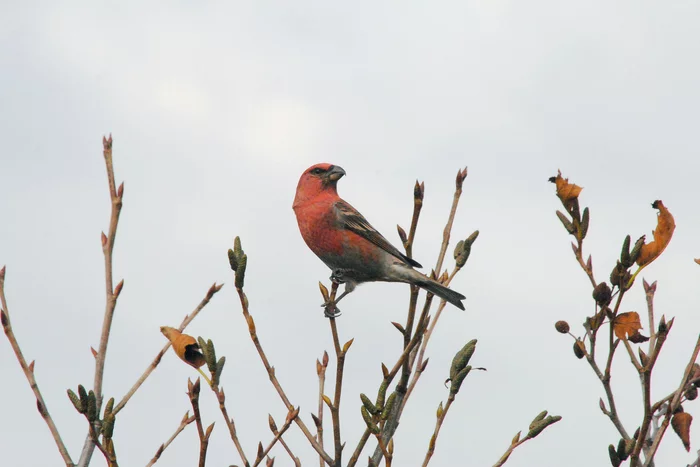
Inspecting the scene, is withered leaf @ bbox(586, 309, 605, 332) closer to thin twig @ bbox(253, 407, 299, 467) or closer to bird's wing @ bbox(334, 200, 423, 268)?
thin twig @ bbox(253, 407, 299, 467)

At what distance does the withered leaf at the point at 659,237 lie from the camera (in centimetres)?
350

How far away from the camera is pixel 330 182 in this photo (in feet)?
29.3

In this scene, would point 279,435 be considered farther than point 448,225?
No

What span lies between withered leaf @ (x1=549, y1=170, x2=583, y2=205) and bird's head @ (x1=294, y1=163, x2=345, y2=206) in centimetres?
514

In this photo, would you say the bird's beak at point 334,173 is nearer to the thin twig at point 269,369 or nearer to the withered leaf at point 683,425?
the thin twig at point 269,369

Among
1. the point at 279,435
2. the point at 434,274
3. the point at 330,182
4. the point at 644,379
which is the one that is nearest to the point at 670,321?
the point at 644,379

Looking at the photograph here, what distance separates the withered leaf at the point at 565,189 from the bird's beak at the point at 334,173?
5.35 m

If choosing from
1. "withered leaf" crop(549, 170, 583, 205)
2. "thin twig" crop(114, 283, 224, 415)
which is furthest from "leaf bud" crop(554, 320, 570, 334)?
"thin twig" crop(114, 283, 224, 415)

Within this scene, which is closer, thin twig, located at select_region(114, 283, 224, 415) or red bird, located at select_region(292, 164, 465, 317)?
thin twig, located at select_region(114, 283, 224, 415)

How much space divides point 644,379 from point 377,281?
5.20 m

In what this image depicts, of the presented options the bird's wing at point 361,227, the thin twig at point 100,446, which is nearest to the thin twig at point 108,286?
the thin twig at point 100,446

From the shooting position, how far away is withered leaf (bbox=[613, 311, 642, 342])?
347 centimetres

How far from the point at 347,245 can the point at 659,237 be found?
4.81m

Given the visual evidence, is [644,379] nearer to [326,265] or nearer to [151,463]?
[151,463]
